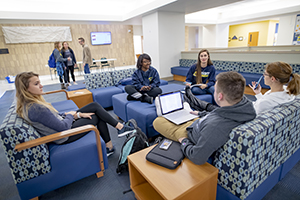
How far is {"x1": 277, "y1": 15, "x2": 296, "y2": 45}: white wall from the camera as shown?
830cm

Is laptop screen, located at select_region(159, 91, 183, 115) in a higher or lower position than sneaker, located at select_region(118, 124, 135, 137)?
higher

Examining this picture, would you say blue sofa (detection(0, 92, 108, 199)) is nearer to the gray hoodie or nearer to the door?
the gray hoodie

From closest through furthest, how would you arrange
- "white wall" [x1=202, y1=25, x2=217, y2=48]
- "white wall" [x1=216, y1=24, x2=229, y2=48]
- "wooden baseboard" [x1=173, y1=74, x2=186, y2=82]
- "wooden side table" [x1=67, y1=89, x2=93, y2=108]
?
"wooden side table" [x1=67, y1=89, x2=93, y2=108] < "wooden baseboard" [x1=173, y1=74, x2=186, y2=82] < "white wall" [x1=216, y1=24, x2=229, y2=48] < "white wall" [x1=202, y1=25, x2=217, y2=48]

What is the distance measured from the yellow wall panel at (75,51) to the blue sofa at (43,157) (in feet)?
28.3

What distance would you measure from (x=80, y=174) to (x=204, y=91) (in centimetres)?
240

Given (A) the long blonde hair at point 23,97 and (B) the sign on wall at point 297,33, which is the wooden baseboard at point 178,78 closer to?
(A) the long blonde hair at point 23,97

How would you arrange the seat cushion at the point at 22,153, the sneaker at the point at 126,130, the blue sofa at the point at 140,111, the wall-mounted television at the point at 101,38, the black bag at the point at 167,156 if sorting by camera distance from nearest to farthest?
the black bag at the point at 167,156 → the seat cushion at the point at 22,153 → the sneaker at the point at 126,130 → the blue sofa at the point at 140,111 → the wall-mounted television at the point at 101,38

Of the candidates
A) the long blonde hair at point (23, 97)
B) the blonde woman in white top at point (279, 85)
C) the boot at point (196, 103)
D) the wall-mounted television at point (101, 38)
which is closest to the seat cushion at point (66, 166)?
the long blonde hair at point (23, 97)

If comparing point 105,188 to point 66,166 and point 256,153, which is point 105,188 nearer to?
point 66,166

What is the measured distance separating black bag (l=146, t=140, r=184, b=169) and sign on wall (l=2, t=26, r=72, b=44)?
31.3 feet

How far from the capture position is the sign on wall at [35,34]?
8133 millimetres

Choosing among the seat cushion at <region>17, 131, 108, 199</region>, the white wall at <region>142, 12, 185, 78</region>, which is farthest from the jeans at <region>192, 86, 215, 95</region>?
the white wall at <region>142, 12, 185, 78</region>

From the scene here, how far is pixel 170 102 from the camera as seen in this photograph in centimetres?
216

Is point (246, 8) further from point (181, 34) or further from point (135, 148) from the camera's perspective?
point (135, 148)
